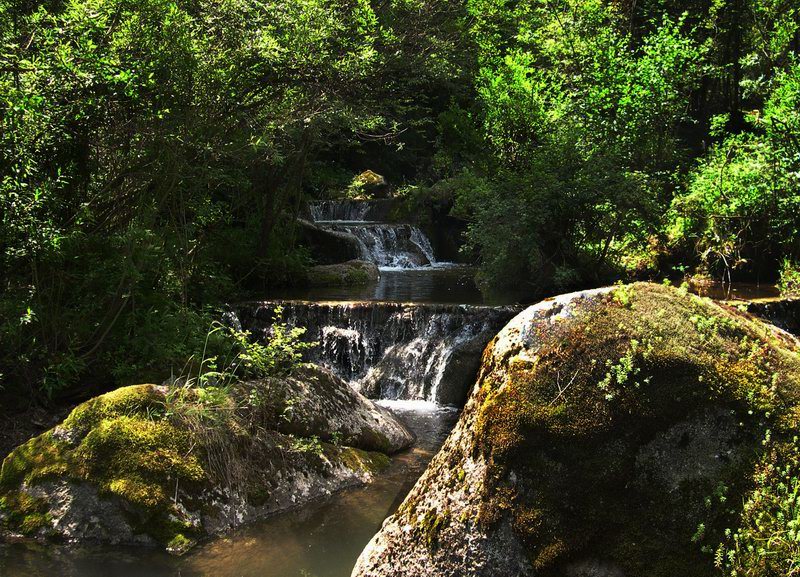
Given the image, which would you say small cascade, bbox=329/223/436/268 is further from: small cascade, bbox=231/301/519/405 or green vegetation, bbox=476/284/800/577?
green vegetation, bbox=476/284/800/577

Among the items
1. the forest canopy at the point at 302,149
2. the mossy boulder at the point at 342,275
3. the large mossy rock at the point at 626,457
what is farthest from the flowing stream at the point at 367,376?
the large mossy rock at the point at 626,457

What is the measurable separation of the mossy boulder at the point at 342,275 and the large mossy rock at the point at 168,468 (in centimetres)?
923

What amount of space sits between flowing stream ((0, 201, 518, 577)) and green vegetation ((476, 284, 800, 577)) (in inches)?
86.0

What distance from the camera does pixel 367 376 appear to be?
11219 millimetres

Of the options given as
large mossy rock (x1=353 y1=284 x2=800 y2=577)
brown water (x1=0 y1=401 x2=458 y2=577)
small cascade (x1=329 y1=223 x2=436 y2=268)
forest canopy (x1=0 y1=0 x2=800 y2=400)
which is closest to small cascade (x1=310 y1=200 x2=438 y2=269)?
small cascade (x1=329 y1=223 x2=436 y2=268)

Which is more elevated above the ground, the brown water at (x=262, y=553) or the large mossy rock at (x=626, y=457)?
the large mossy rock at (x=626, y=457)

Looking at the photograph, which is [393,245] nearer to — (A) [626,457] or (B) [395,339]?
(B) [395,339]

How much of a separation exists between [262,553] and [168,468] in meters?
1.09

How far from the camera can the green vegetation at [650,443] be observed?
3.15 meters

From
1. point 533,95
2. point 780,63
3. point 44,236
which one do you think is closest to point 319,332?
point 44,236

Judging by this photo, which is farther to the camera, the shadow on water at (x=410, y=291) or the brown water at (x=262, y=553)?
the shadow on water at (x=410, y=291)

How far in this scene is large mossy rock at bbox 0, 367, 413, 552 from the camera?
5309 mm

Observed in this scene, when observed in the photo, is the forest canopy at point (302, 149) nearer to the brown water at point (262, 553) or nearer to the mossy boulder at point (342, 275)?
the mossy boulder at point (342, 275)

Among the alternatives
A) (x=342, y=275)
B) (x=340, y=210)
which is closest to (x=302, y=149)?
(x=342, y=275)
